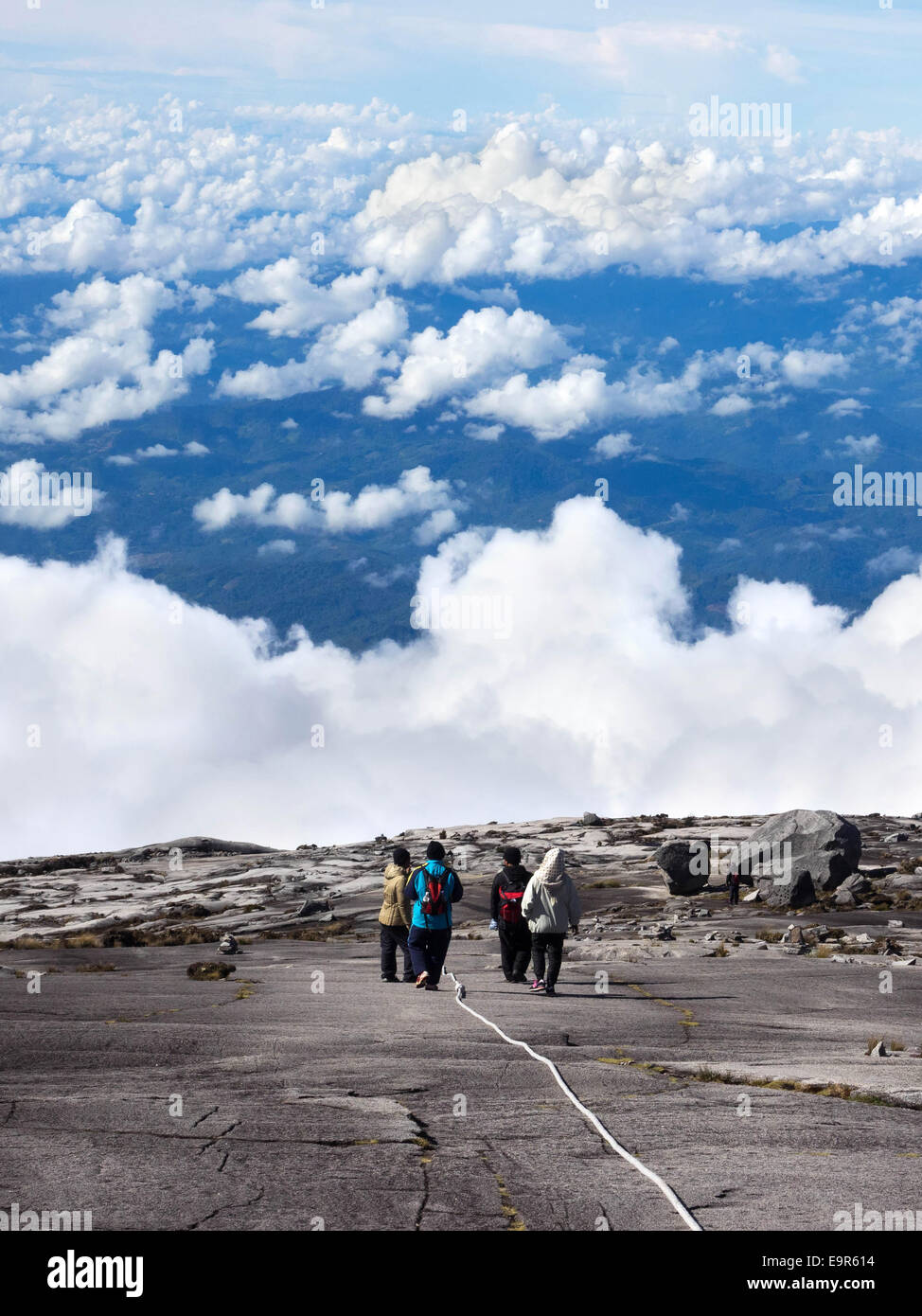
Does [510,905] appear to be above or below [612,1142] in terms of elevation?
above

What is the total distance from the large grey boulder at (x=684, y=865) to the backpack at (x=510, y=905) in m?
28.0

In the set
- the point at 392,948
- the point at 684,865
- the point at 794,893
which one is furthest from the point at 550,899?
the point at 684,865

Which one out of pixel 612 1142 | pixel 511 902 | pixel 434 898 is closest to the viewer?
pixel 612 1142

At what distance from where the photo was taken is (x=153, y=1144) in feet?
30.0

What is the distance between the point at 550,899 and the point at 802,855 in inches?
1072

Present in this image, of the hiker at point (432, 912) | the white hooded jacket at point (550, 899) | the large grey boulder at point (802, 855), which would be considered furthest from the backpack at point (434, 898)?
the large grey boulder at point (802, 855)

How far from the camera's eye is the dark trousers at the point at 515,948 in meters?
19.9

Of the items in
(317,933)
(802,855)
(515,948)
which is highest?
(802,855)

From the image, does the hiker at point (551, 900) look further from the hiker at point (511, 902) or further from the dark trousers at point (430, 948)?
the dark trousers at point (430, 948)

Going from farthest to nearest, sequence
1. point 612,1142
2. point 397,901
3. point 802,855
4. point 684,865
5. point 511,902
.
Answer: point 684,865, point 802,855, point 397,901, point 511,902, point 612,1142

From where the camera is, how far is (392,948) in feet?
70.3

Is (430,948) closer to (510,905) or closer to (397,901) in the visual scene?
(397,901)

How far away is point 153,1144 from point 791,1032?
375 inches
